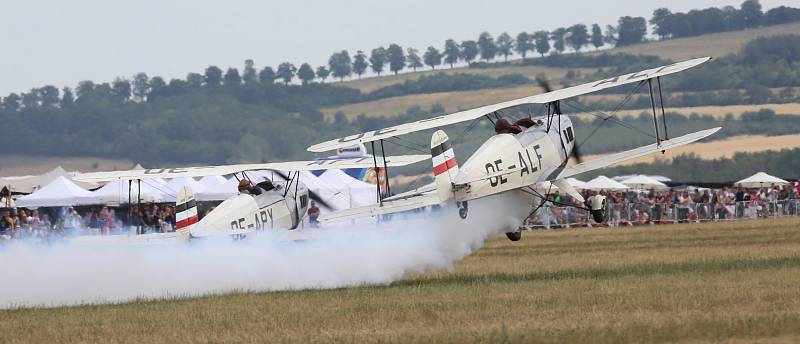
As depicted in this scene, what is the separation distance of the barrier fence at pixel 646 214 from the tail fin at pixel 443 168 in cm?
2662

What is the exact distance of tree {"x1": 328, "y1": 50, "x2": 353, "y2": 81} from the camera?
18145 cm

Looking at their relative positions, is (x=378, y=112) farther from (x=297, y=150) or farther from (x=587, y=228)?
(x=587, y=228)

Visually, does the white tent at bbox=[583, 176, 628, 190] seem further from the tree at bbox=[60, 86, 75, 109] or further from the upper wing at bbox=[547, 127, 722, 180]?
the tree at bbox=[60, 86, 75, 109]

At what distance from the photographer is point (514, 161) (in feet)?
77.5

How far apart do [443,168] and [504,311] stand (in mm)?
5202

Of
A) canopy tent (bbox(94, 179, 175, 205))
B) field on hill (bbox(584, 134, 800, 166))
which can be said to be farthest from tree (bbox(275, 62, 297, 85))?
canopy tent (bbox(94, 179, 175, 205))

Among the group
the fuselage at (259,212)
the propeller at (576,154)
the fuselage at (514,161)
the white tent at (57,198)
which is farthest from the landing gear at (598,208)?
the white tent at (57,198)

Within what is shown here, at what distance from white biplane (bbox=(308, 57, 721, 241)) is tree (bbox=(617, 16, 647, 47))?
144530 millimetres

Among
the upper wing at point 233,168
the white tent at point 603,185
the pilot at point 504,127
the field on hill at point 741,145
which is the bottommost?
the white tent at point 603,185

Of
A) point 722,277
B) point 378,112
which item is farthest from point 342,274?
point 378,112

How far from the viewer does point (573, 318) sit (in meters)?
16.8

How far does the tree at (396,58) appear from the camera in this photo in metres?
180

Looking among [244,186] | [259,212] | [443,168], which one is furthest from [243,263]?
[244,186]

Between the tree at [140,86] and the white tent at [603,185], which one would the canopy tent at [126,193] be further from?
the tree at [140,86]
